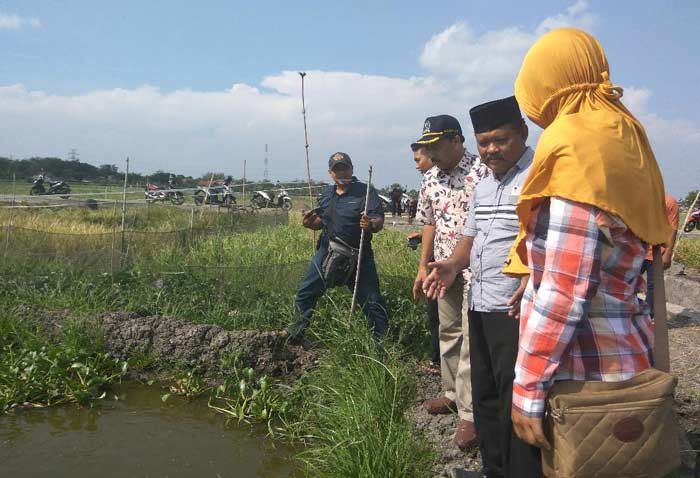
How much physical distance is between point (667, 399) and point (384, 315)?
2966 millimetres

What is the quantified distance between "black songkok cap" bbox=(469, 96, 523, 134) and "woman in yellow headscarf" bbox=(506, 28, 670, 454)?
0.63 m

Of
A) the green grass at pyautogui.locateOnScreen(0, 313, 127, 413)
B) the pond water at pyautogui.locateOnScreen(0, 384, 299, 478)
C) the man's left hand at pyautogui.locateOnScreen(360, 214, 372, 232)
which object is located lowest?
the pond water at pyautogui.locateOnScreen(0, 384, 299, 478)

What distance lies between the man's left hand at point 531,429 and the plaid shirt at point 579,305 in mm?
18

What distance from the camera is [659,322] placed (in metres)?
1.54

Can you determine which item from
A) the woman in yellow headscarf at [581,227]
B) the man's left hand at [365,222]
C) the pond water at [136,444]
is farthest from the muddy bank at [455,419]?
the woman in yellow headscarf at [581,227]

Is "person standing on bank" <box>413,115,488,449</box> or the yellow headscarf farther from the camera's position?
"person standing on bank" <box>413,115,488,449</box>

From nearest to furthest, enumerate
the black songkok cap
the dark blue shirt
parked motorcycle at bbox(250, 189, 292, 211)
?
the black songkok cap, the dark blue shirt, parked motorcycle at bbox(250, 189, 292, 211)

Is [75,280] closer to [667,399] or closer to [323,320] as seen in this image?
[323,320]

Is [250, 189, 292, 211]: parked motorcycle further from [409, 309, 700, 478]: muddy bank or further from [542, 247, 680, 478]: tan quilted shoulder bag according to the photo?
[542, 247, 680, 478]: tan quilted shoulder bag

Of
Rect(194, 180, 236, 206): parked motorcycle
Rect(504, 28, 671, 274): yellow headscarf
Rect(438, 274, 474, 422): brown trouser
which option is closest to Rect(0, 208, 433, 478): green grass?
Rect(438, 274, 474, 422): brown trouser

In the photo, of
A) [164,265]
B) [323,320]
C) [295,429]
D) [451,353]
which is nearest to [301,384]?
[295,429]

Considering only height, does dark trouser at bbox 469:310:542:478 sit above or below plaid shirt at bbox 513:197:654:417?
below

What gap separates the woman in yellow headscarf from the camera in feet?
4.25

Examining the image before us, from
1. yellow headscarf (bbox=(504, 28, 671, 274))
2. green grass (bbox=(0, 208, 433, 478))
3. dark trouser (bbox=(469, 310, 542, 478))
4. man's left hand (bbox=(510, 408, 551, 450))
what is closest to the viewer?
yellow headscarf (bbox=(504, 28, 671, 274))
